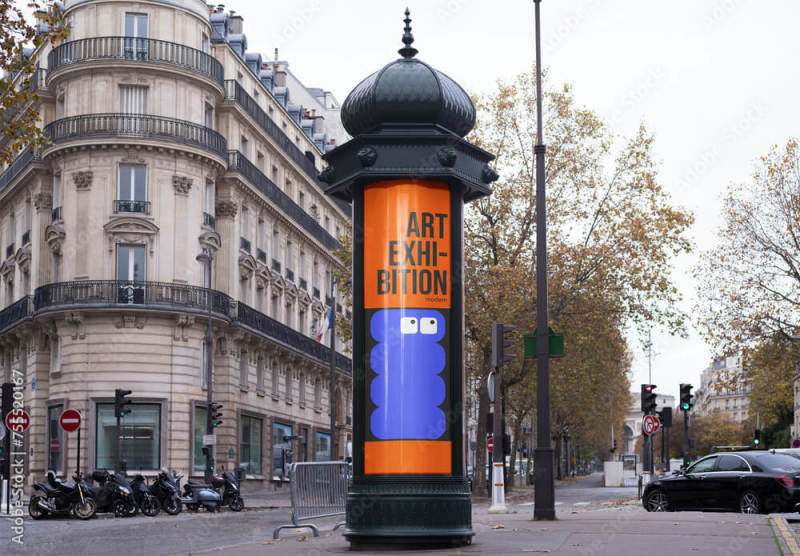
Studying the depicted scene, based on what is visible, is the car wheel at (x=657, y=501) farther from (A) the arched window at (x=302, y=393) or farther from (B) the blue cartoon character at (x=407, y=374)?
(A) the arched window at (x=302, y=393)

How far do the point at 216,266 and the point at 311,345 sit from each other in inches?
490

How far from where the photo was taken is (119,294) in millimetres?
40438

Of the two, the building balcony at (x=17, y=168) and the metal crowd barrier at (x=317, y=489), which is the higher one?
the building balcony at (x=17, y=168)

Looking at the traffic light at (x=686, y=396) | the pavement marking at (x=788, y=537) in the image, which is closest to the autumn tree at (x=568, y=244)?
the traffic light at (x=686, y=396)

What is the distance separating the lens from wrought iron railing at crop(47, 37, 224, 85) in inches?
1624

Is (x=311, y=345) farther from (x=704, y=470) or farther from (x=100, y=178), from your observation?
(x=704, y=470)

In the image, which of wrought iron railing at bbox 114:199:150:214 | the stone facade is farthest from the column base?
wrought iron railing at bbox 114:199:150:214

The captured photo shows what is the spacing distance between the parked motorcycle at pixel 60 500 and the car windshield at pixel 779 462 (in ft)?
43.9

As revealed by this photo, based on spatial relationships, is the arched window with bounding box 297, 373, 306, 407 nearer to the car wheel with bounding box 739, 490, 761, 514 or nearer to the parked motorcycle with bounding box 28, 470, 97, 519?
the parked motorcycle with bounding box 28, 470, 97, 519

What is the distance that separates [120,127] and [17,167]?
8.84 metres

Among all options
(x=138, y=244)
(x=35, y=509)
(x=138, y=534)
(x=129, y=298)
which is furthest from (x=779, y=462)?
(x=138, y=244)

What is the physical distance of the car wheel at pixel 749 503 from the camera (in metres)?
21.4

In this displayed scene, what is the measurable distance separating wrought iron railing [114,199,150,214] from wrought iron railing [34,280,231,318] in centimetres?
264

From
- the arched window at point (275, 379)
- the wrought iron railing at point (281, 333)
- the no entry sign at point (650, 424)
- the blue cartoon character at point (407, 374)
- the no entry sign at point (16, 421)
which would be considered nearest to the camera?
the blue cartoon character at point (407, 374)
